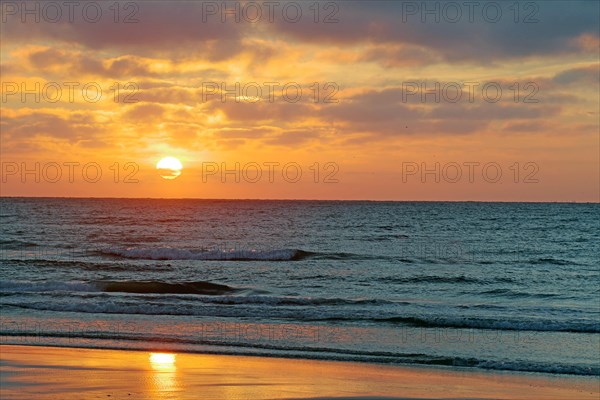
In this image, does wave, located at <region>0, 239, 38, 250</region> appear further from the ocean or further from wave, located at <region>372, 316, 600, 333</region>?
wave, located at <region>372, 316, 600, 333</region>

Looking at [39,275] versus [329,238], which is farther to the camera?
[329,238]

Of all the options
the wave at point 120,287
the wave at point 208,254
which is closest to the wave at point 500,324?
the wave at point 120,287

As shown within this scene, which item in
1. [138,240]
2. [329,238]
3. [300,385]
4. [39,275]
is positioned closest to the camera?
[300,385]

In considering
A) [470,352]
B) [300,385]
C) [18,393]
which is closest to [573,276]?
[470,352]

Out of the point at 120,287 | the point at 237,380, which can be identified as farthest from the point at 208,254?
the point at 237,380

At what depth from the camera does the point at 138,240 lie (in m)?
55.1

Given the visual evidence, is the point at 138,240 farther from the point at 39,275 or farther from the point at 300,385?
the point at 300,385

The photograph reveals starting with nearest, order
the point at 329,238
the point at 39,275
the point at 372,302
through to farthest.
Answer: the point at 372,302, the point at 39,275, the point at 329,238

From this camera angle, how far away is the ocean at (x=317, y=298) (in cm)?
1683

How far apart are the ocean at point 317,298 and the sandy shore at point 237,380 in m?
1.06

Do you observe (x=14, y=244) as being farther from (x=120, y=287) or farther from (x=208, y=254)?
(x=120, y=287)

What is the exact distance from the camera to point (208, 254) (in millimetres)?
45750

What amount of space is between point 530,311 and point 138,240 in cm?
3757

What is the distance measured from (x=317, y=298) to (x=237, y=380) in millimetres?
13869
